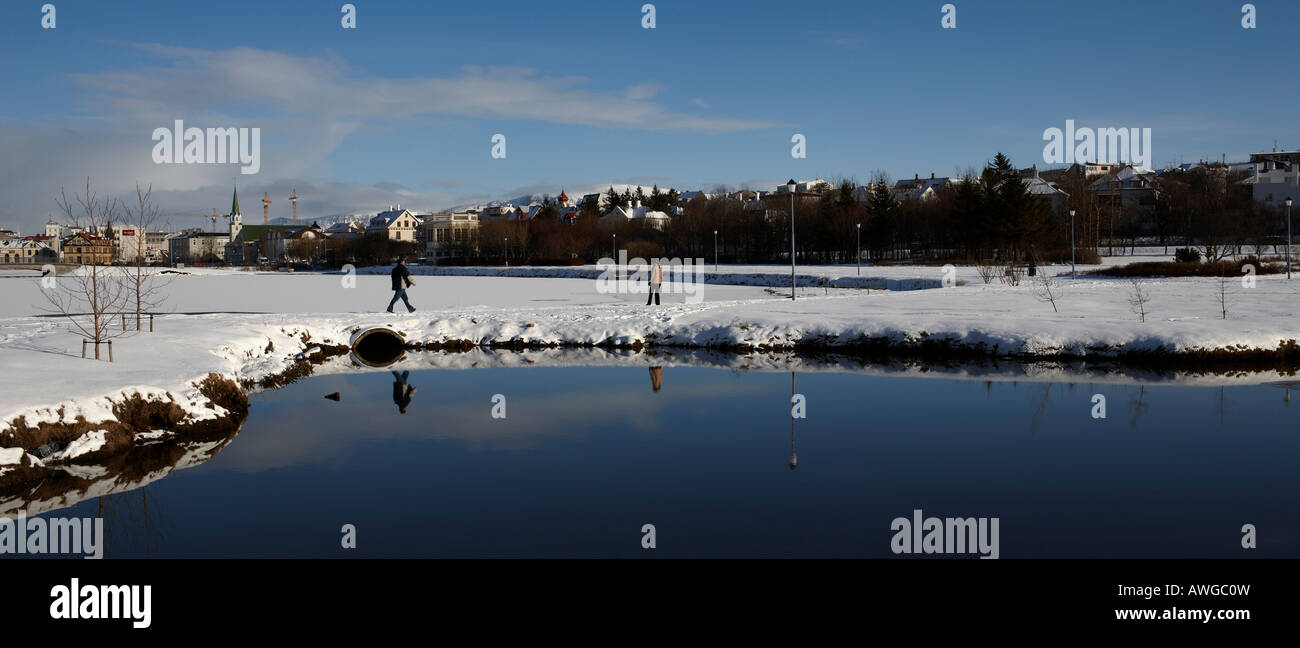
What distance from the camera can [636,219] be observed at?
121750mm

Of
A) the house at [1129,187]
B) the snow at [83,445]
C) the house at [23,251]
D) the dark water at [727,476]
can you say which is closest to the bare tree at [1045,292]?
the dark water at [727,476]

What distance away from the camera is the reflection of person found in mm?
15008

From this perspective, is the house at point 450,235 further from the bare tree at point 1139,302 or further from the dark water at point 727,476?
the dark water at point 727,476

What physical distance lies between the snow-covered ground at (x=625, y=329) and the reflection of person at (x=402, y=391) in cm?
277

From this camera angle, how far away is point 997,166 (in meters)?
73.1

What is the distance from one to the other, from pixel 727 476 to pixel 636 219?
370ft

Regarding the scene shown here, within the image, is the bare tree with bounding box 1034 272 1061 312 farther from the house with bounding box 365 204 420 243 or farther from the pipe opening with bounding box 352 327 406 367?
the house with bounding box 365 204 420 243

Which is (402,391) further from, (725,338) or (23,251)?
(23,251)

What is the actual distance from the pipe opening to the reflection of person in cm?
327

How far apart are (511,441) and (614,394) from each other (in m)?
3.96

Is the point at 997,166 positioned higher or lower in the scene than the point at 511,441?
higher

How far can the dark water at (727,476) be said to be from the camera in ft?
26.2
